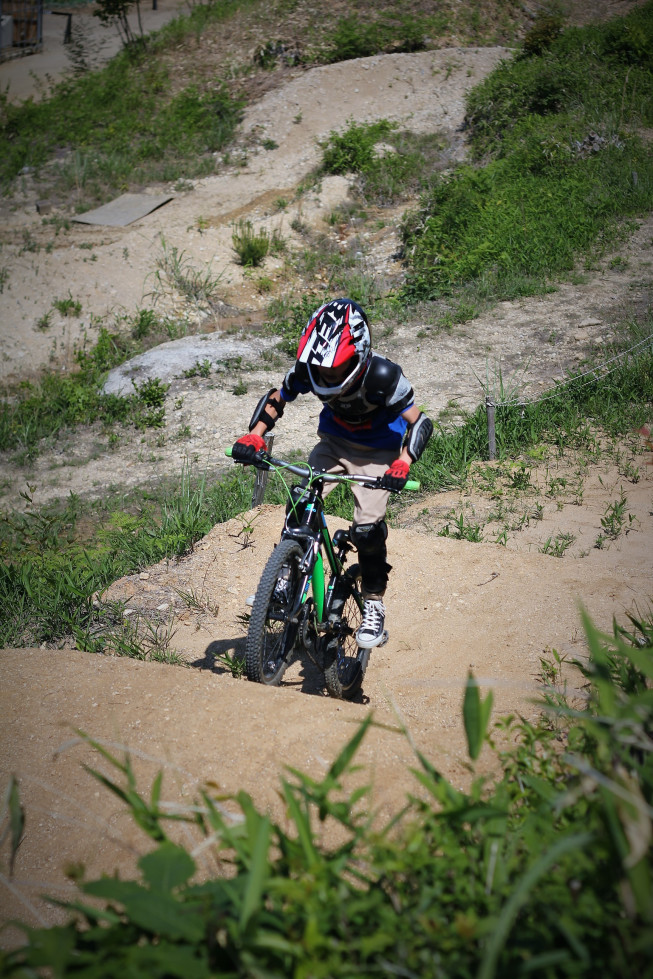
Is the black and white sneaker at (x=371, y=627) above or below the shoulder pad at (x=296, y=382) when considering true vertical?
below

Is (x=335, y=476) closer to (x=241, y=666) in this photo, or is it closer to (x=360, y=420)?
(x=360, y=420)

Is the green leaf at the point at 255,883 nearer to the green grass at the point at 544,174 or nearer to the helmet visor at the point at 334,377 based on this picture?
the helmet visor at the point at 334,377

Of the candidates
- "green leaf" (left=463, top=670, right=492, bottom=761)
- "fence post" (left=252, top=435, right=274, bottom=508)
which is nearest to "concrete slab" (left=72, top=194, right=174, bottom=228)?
"fence post" (left=252, top=435, right=274, bottom=508)

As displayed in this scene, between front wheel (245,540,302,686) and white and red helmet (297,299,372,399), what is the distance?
0.83 m

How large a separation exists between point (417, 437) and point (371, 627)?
1107mm

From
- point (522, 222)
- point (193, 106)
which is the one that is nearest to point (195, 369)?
point (522, 222)

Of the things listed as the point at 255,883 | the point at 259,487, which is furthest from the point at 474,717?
the point at 259,487

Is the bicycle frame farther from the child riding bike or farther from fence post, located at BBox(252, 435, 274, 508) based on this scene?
fence post, located at BBox(252, 435, 274, 508)

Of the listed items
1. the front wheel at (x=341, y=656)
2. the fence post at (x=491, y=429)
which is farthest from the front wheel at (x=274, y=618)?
the fence post at (x=491, y=429)

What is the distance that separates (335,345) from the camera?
11.0 ft

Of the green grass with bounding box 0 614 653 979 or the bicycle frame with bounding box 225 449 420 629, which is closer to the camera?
the green grass with bounding box 0 614 653 979

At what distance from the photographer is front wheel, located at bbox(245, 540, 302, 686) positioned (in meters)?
3.20

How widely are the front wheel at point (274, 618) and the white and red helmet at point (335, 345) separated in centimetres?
83

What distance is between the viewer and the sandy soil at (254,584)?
263 centimetres
